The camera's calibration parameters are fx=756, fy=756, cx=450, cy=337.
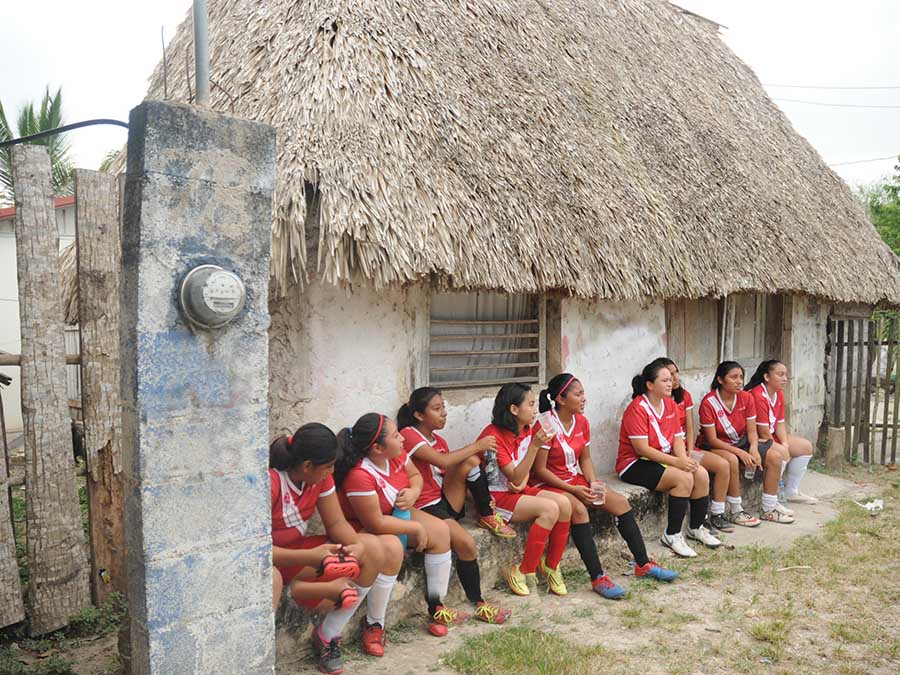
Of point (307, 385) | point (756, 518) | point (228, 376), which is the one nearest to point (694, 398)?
point (756, 518)

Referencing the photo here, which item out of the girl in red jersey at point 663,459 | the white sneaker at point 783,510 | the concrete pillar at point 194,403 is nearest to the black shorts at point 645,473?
the girl in red jersey at point 663,459

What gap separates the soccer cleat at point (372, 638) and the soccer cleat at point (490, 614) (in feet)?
2.10

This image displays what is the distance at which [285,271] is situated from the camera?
391cm

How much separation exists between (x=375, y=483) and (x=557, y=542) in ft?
4.64

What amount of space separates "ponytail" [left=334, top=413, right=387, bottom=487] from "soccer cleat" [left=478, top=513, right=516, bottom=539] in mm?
1060

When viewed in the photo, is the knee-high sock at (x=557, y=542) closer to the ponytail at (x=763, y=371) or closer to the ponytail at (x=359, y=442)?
the ponytail at (x=359, y=442)

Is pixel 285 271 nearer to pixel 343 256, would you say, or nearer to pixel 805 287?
pixel 343 256

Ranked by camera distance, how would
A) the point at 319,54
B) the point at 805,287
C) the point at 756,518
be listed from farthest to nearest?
the point at 805,287 → the point at 756,518 → the point at 319,54

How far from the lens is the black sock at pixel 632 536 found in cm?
495

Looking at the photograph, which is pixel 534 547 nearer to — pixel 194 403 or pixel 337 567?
pixel 337 567

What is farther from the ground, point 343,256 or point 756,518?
point 343,256

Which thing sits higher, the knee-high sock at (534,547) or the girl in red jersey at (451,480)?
the girl in red jersey at (451,480)

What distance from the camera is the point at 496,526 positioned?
14.8 ft

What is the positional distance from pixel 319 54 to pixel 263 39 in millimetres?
576
